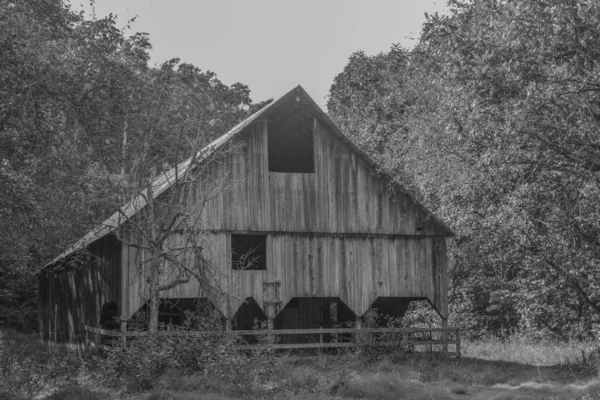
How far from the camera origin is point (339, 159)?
2669 cm

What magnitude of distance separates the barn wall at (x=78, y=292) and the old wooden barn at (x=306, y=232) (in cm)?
12

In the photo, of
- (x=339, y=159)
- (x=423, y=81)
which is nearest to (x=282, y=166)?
(x=339, y=159)

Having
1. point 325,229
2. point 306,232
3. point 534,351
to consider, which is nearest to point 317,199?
point 325,229

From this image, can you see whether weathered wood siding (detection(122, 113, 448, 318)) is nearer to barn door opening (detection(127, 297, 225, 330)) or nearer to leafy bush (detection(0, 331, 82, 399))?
barn door opening (detection(127, 297, 225, 330))

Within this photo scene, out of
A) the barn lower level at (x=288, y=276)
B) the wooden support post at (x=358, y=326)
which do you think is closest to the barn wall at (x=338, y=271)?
the barn lower level at (x=288, y=276)

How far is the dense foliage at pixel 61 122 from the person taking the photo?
20.7 metres

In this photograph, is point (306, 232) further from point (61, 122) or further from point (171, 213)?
point (61, 122)

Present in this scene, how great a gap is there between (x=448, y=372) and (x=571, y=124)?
796 centimetres

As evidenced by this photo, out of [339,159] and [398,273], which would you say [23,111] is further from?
[398,273]

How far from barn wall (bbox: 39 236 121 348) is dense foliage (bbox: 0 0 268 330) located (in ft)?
3.71

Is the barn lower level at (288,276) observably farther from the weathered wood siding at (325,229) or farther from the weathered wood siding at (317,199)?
the weathered wood siding at (317,199)

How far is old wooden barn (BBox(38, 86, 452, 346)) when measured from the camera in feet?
83.0

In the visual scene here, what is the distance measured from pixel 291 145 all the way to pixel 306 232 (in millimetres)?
3538

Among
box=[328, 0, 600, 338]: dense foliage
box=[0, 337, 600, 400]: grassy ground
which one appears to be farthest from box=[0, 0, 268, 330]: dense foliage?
box=[328, 0, 600, 338]: dense foliage
